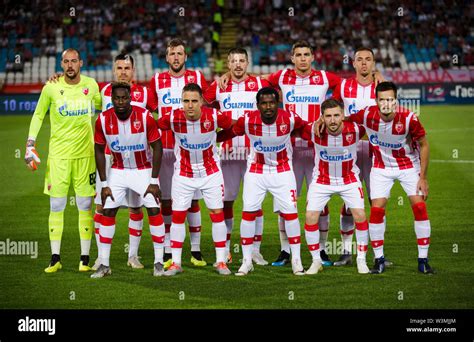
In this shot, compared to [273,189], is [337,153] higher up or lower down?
higher up

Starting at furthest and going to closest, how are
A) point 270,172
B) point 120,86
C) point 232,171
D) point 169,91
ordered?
point 232,171
point 169,91
point 270,172
point 120,86

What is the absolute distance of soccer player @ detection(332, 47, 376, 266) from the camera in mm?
9477

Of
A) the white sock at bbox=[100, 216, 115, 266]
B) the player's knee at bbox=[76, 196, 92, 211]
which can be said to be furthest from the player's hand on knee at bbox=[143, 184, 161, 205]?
the player's knee at bbox=[76, 196, 92, 211]

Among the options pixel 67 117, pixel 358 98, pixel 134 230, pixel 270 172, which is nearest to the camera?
pixel 270 172

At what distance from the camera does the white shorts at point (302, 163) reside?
32.4 ft

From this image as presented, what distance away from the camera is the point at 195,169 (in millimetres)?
9219

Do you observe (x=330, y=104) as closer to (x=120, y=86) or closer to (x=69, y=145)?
(x=120, y=86)

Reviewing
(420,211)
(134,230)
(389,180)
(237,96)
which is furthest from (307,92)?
(134,230)

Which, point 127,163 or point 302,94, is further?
point 302,94

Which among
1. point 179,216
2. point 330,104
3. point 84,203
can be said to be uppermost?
point 330,104

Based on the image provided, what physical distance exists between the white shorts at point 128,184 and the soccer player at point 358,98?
2.19 metres

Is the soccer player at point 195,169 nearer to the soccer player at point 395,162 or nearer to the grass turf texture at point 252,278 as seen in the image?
the grass turf texture at point 252,278

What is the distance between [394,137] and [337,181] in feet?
2.46

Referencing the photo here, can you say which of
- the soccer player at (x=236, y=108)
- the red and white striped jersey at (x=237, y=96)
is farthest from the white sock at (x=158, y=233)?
the red and white striped jersey at (x=237, y=96)
